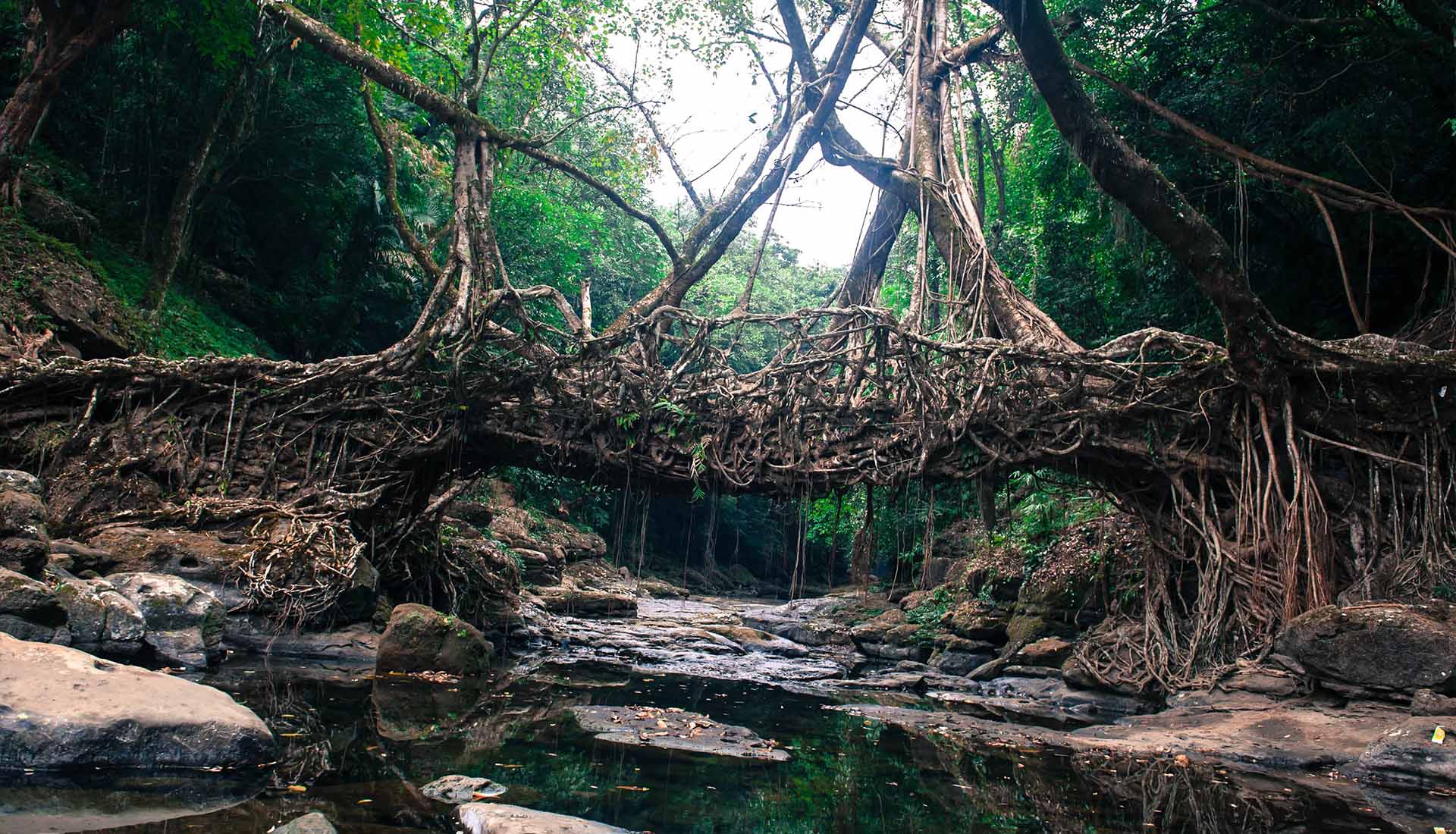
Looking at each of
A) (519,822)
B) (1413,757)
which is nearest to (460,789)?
(519,822)

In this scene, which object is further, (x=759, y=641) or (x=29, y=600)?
(x=759, y=641)

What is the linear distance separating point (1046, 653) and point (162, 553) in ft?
30.1

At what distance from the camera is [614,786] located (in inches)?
166

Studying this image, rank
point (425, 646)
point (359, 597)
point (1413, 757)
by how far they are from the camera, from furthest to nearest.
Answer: point (359, 597)
point (425, 646)
point (1413, 757)

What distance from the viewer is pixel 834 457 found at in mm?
9008

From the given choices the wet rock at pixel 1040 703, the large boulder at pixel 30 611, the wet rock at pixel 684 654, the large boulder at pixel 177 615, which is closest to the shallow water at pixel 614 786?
the large boulder at pixel 177 615

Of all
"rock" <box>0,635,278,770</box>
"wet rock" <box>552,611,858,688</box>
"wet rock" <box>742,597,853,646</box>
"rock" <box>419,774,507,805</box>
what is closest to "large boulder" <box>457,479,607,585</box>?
"wet rock" <box>552,611,858,688</box>

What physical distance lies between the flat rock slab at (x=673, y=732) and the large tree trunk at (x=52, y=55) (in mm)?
8713

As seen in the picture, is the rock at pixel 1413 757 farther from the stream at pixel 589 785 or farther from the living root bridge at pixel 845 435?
the living root bridge at pixel 845 435

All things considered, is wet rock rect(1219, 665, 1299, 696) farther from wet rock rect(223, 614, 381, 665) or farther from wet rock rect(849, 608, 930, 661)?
wet rock rect(223, 614, 381, 665)

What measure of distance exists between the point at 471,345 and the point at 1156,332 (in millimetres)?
6548

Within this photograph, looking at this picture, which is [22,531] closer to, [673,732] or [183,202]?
[673,732]

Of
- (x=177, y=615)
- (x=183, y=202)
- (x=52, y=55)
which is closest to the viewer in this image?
(x=177, y=615)

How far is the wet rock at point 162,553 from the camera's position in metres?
7.43
